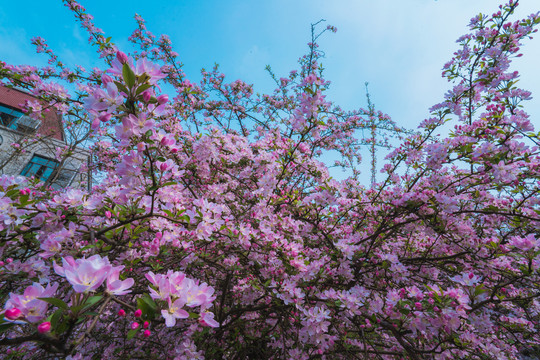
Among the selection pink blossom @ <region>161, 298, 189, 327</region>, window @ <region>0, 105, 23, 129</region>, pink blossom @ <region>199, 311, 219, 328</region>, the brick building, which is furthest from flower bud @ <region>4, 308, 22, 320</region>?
window @ <region>0, 105, 23, 129</region>

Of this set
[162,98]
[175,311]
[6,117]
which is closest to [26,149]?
[6,117]

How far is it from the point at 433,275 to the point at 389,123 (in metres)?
6.16

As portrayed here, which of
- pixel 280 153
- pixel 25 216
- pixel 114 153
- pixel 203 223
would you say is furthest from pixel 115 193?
pixel 114 153

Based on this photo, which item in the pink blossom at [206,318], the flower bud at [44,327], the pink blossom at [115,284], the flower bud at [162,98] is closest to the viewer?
the flower bud at [44,327]

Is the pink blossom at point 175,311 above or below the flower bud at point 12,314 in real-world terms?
above

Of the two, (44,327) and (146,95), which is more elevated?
(146,95)

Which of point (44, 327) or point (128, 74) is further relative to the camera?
point (128, 74)

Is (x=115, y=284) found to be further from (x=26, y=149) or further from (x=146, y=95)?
(x=26, y=149)

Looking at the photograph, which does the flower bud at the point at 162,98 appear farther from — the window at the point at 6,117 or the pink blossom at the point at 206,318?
the window at the point at 6,117

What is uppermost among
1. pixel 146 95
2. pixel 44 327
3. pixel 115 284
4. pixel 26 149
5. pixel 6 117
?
pixel 6 117

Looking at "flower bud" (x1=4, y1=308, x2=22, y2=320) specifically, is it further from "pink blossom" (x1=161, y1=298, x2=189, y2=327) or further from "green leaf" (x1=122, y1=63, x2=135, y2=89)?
"green leaf" (x1=122, y1=63, x2=135, y2=89)

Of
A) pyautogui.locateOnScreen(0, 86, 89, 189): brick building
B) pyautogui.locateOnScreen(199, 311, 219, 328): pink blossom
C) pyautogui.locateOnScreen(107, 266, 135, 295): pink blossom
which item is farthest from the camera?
pyautogui.locateOnScreen(0, 86, 89, 189): brick building

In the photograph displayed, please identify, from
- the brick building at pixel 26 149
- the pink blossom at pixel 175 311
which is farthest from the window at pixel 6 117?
the pink blossom at pixel 175 311

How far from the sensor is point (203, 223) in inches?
66.7
